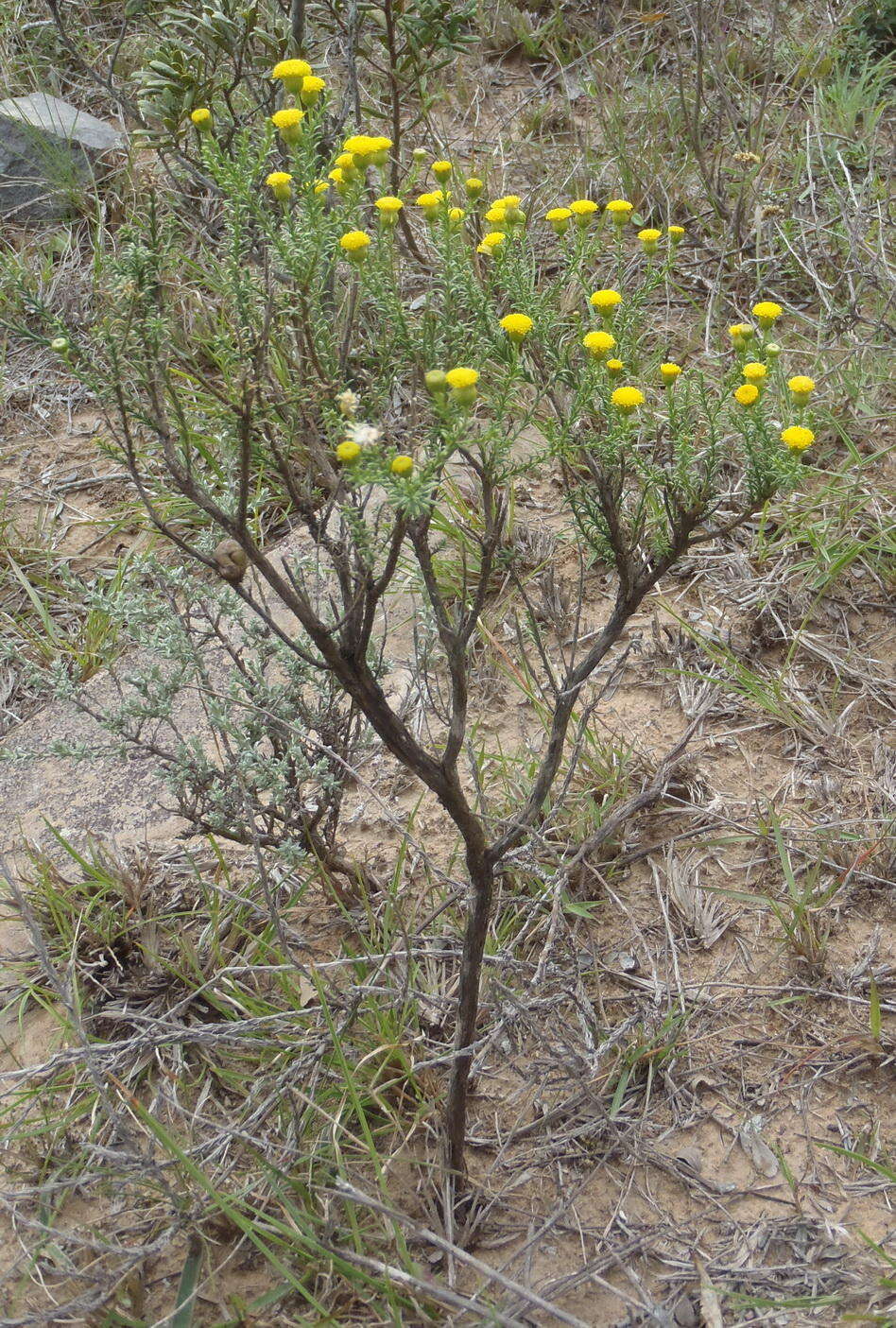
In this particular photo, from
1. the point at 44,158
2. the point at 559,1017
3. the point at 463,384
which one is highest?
the point at 463,384

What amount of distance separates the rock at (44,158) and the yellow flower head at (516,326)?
3288mm

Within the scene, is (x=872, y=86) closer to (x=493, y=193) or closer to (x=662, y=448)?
(x=493, y=193)

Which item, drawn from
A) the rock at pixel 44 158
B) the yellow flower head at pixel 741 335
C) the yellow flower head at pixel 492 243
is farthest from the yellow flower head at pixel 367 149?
the rock at pixel 44 158

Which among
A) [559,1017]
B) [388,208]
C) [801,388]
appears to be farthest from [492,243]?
[559,1017]

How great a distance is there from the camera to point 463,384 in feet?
3.54

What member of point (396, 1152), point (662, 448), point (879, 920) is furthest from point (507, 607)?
point (396, 1152)

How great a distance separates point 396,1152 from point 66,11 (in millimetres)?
4715

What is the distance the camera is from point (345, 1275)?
4.90 ft

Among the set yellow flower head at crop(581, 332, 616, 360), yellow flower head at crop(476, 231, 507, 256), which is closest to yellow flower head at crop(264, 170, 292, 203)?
yellow flower head at crop(476, 231, 507, 256)

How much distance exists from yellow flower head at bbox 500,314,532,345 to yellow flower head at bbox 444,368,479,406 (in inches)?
5.9

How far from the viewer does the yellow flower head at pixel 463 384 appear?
1.07m

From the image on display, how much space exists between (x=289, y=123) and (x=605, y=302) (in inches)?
16.6

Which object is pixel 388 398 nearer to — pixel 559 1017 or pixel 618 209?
pixel 618 209

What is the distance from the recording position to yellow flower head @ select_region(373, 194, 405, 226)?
1.21 meters
